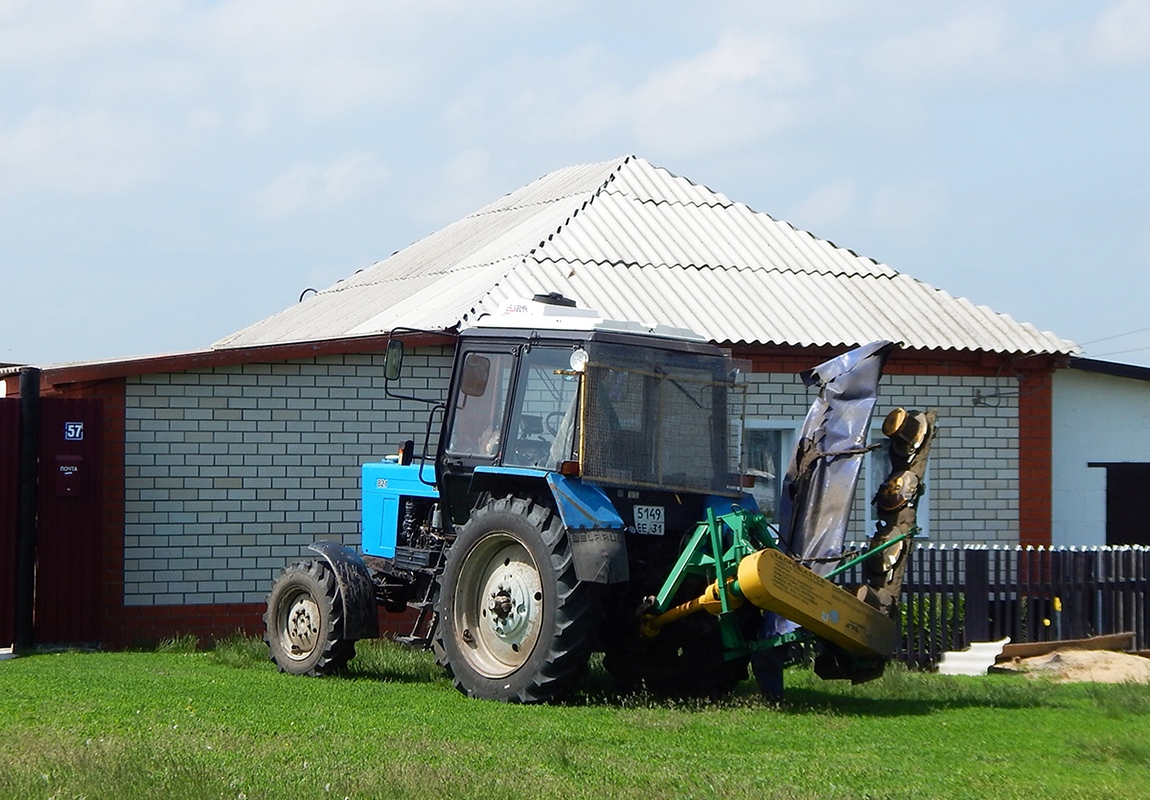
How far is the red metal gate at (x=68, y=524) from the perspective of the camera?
12.7m

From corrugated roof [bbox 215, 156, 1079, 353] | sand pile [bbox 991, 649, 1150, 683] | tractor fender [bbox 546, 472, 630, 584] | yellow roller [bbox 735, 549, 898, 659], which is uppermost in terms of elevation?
corrugated roof [bbox 215, 156, 1079, 353]

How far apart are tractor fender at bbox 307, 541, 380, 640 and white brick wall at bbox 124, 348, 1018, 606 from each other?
2.79 meters

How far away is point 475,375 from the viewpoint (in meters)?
10.5

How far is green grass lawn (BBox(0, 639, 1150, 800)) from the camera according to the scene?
6848 mm

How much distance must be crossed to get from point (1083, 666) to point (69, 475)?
29.0 feet

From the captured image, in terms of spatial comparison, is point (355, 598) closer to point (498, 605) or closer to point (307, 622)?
point (307, 622)

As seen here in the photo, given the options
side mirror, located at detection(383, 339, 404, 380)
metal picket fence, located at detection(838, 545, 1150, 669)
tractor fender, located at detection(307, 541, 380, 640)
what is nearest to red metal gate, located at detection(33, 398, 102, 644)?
tractor fender, located at detection(307, 541, 380, 640)

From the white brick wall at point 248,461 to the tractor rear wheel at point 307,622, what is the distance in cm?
225

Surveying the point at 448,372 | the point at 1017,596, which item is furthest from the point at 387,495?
the point at 1017,596

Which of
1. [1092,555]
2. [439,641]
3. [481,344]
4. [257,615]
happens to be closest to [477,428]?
[481,344]

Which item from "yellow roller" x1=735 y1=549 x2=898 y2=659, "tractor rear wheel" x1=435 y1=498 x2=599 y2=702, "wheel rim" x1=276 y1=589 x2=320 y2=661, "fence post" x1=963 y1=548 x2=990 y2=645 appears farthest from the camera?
"fence post" x1=963 y1=548 x2=990 y2=645

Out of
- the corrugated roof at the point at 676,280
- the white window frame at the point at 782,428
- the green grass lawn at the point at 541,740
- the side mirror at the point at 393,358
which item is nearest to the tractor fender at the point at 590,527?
the green grass lawn at the point at 541,740

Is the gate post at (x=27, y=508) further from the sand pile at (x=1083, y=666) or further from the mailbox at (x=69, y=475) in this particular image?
the sand pile at (x=1083, y=666)

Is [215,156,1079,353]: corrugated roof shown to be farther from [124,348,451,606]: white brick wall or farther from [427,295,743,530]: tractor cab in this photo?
[427,295,743,530]: tractor cab
